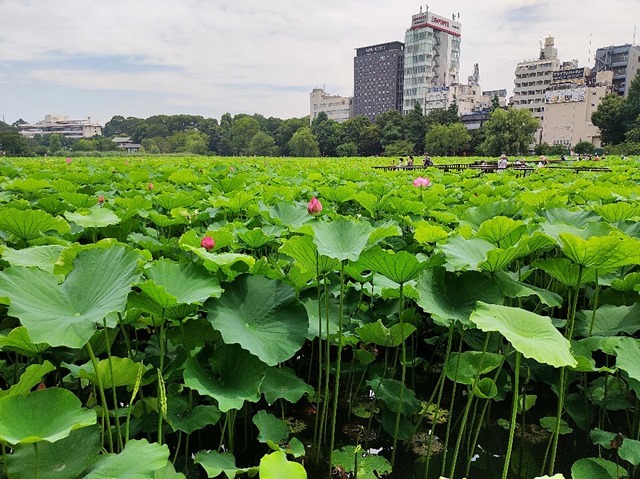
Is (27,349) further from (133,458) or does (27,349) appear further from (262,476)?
(262,476)

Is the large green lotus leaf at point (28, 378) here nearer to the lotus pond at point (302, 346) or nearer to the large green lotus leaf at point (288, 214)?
the lotus pond at point (302, 346)

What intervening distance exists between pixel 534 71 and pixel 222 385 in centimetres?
6614

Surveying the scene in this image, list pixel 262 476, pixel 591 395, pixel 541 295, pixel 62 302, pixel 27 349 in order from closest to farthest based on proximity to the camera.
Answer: pixel 262 476 < pixel 62 302 < pixel 27 349 < pixel 541 295 < pixel 591 395

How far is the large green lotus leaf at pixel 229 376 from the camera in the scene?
950mm

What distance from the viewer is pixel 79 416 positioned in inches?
31.8

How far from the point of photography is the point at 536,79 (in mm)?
58844

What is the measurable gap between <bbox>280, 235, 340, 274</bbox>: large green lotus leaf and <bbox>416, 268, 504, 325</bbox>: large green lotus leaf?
A: 22 cm

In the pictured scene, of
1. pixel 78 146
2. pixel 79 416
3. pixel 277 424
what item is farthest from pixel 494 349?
pixel 78 146

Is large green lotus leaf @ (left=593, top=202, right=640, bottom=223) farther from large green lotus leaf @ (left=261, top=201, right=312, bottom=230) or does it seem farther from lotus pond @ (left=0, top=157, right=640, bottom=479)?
large green lotus leaf @ (left=261, top=201, right=312, bottom=230)

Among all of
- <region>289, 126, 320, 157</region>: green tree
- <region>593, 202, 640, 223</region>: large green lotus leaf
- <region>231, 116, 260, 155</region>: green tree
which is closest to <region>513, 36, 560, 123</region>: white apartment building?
<region>289, 126, 320, 157</region>: green tree

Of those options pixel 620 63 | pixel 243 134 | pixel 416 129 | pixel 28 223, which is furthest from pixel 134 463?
pixel 620 63

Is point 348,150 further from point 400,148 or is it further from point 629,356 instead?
point 629,356

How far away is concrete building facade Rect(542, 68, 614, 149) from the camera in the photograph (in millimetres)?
46562

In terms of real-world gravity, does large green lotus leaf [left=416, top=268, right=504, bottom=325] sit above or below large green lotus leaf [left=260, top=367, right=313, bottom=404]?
above
